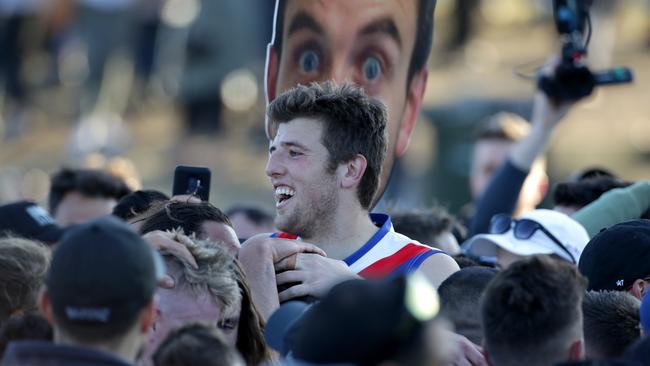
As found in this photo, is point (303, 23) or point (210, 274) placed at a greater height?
point (303, 23)

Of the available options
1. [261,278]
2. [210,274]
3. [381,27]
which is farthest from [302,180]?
[381,27]

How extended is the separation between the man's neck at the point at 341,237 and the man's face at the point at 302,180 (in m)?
0.03

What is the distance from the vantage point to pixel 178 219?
16.1 ft

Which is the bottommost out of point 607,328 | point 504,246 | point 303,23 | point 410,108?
point 504,246

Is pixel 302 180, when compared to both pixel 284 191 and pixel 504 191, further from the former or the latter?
pixel 504 191

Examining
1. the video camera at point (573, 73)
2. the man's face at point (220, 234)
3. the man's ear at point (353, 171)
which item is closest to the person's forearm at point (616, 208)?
the video camera at point (573, 73)

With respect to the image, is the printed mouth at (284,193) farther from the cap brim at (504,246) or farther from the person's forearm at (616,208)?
the person's forearm at (616,208)

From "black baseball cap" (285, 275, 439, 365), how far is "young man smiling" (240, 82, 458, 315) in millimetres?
1690

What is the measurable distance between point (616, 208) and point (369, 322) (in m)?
3.33

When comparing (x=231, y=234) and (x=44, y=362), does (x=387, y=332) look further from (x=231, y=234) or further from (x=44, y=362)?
(x=231, y=234)

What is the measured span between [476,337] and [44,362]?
5.37 feet

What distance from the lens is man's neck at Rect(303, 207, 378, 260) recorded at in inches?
195

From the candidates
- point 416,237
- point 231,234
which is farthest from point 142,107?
point 231,234

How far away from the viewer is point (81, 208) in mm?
7219
